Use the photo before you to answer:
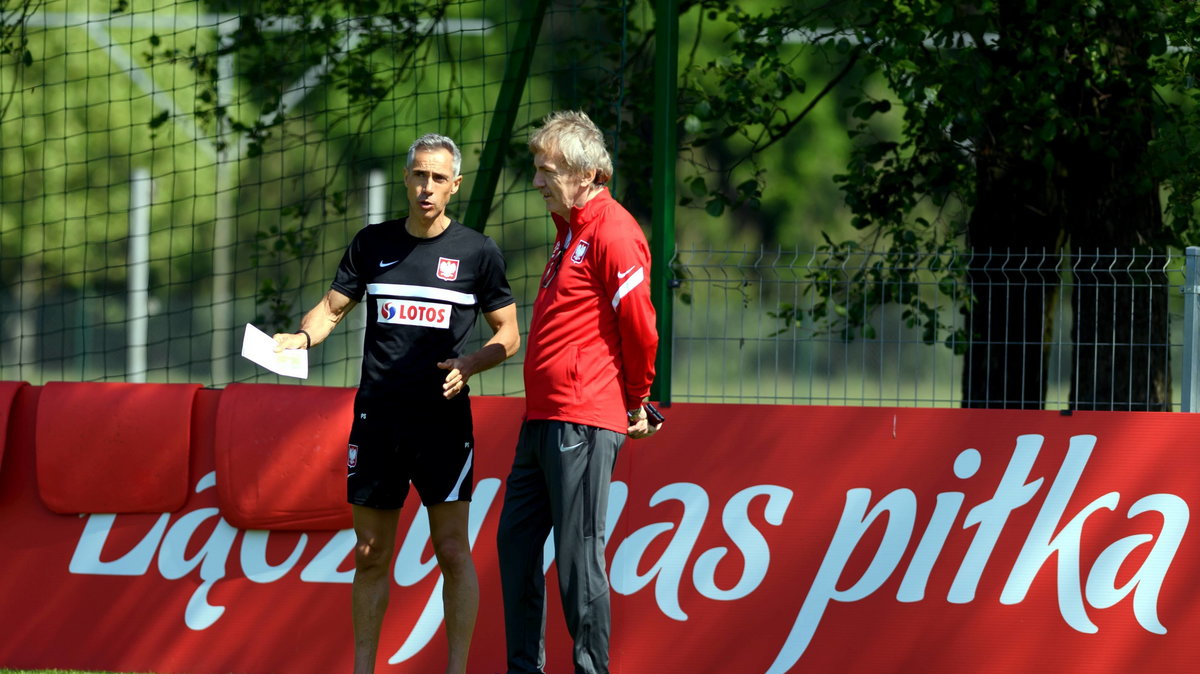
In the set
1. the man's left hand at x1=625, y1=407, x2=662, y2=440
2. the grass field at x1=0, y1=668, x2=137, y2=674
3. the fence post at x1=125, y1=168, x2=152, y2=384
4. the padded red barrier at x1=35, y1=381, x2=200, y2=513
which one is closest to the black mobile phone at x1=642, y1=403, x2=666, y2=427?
the man's left hand at x1=625, y1=407, x2=662, y2=440

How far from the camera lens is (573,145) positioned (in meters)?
3.64

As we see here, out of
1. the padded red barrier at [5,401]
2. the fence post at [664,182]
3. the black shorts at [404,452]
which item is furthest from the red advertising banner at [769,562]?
the black shorts at [404,452]

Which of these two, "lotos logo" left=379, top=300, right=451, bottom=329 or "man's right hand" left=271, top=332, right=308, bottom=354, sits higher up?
"lotos logo" left=379, top=300, right=451, bottom=329

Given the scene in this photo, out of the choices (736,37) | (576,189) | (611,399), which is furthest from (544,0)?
(611,399)

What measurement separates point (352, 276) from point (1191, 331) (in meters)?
3.22

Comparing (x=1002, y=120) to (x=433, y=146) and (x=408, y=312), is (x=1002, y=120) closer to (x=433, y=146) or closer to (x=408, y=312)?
(x=433, y=146)

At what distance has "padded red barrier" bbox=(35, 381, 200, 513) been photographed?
4.86 meters

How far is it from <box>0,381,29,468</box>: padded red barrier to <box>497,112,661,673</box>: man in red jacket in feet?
7.99

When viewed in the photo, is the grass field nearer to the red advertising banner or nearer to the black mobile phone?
the red advertising banner

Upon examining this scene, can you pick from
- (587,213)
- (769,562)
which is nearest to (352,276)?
(587,213)

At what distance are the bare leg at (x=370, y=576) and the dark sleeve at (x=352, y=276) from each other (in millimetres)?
733

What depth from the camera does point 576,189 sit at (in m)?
3.68

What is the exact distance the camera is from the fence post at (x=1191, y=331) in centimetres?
475

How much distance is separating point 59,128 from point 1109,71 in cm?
1450
